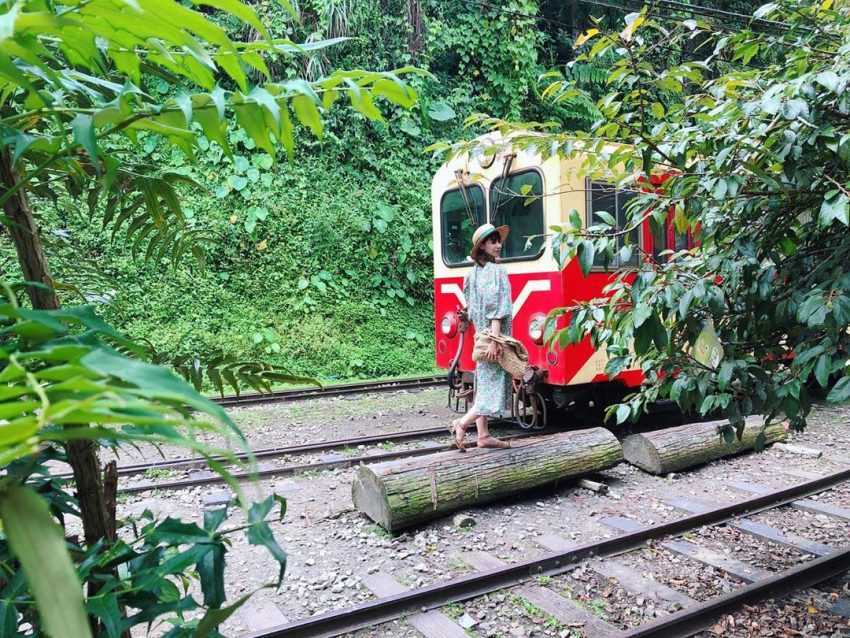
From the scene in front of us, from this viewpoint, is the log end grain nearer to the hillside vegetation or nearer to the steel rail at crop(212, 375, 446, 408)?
the steel rail at crop(212, 375, 446, 408)

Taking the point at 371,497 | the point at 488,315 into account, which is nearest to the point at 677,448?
the point at 488,315

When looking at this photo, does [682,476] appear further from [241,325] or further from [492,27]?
[492,27]

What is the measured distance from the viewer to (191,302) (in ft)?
35.7

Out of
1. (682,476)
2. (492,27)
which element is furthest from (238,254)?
(682,476)

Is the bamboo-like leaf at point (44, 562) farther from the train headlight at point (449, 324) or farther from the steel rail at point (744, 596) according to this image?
the train headlight at point (449, 324)

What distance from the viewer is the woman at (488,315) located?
5109 millimetres

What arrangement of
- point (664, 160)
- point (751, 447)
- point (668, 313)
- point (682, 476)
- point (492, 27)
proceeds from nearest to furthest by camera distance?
point (668, 313) < point (664, 160) < point (682, 476) < point (751, 447) < point (492, 27)

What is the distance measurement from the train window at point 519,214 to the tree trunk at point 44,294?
504 cm

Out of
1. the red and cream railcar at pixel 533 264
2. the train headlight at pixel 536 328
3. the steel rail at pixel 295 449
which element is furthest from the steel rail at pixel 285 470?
the train headlight at pixel 536 328

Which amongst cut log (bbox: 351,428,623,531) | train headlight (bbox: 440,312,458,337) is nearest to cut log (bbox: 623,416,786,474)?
cut log (bbox: 351,428,623,531)

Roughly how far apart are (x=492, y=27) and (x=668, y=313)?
13.8 metres

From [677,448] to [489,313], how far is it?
77.4 inches

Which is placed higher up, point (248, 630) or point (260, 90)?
point (260, 90)

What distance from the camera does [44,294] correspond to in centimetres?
103
